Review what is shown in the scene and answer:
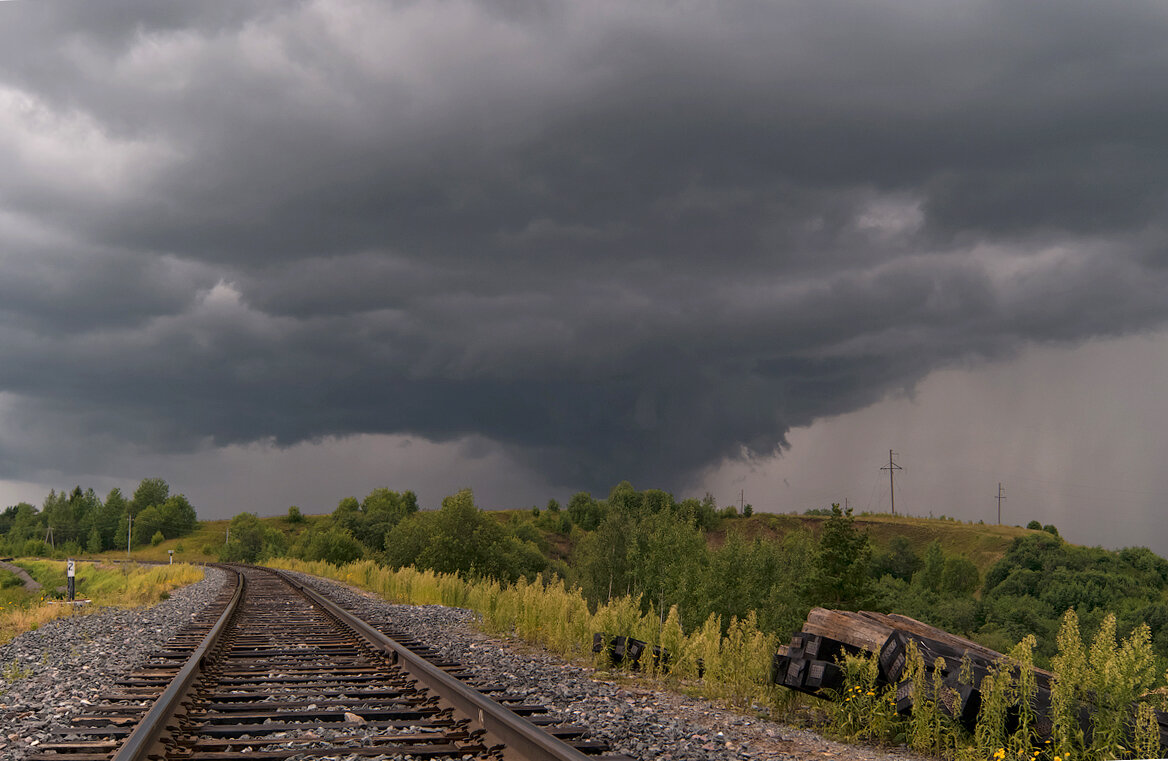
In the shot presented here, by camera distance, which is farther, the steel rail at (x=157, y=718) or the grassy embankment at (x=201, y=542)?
the grassy embankment at (x=201, y=542)

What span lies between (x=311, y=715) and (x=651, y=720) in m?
2.74

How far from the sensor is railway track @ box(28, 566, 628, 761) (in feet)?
17.5

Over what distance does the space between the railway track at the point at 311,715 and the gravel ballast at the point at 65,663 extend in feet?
0.82

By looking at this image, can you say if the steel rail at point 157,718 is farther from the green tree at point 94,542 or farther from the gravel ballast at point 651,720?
the green tree at point 94,542

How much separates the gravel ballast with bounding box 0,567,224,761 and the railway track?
25cm

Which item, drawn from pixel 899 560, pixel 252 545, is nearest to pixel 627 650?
pixel 252 545

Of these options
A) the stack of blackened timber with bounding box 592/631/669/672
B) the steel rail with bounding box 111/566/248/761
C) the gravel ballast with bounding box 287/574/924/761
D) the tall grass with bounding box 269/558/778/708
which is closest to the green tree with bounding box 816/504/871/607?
the tall grass with bounding box 269/558/778/708

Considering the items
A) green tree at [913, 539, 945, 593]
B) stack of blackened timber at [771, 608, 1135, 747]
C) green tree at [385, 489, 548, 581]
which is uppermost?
stack of blackened timber at [771, 608, 1135, 747]

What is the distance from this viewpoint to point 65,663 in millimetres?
10570

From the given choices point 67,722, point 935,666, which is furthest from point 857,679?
point 67,722

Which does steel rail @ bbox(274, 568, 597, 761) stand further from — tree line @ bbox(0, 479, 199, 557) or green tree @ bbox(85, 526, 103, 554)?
green tree @ bbox(85, 526, 103, 554)

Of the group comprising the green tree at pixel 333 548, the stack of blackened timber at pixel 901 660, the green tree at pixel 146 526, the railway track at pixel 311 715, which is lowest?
the green tree at pixel 146 526

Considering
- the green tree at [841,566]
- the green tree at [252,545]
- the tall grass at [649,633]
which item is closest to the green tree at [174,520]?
the green tree at [252,545]

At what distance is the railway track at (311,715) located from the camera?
5.35 m
